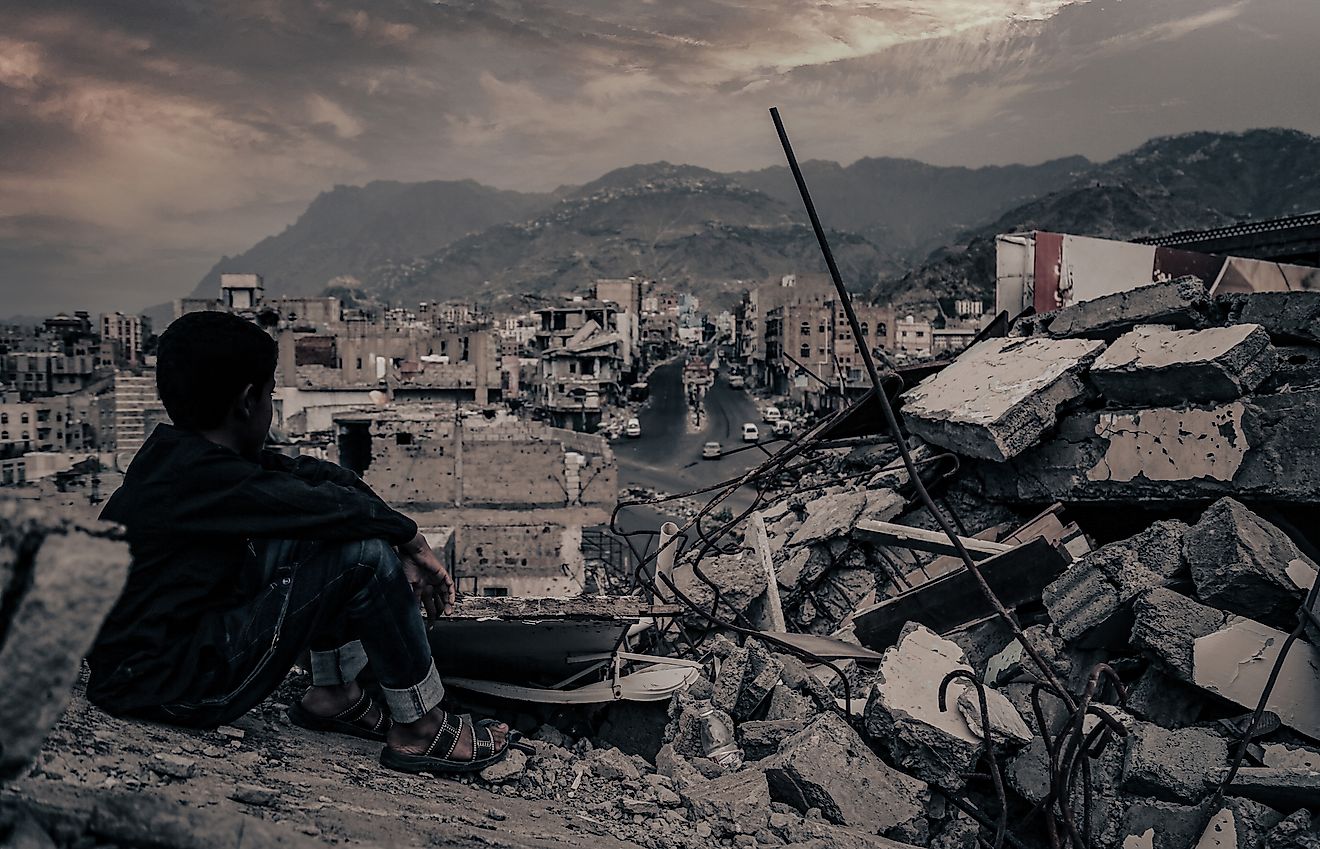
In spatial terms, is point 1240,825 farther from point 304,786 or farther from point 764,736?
point 304,786

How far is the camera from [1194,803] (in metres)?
2.52

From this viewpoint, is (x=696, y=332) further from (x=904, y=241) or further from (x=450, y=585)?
(x=904, y=241)

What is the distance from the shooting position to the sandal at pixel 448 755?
2137mm

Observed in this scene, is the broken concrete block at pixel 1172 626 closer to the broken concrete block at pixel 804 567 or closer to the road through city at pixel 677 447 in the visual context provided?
the broken concrete block at pixel 804 567

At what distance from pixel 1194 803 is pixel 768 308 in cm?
5256

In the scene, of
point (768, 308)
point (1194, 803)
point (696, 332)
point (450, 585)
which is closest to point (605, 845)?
point (450, 585)

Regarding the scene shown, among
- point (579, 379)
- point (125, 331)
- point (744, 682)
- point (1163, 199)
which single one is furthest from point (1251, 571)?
point (1163, 199)

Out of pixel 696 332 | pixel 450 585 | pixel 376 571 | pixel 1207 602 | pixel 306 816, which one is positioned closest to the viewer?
pixel 306 816

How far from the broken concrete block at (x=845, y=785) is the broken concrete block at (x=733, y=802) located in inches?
2.7

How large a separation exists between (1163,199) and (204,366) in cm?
10550

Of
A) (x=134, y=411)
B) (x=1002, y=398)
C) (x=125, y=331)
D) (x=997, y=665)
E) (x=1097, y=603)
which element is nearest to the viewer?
(x=1097, y=603)

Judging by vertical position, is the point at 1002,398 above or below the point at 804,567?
above

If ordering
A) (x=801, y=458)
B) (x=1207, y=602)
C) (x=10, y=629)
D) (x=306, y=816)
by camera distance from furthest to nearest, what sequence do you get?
(x=801, y=458) < (x=1207, y=602) < (x=306, y=816) < (x=10, y=629)

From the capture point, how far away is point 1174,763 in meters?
2.56
